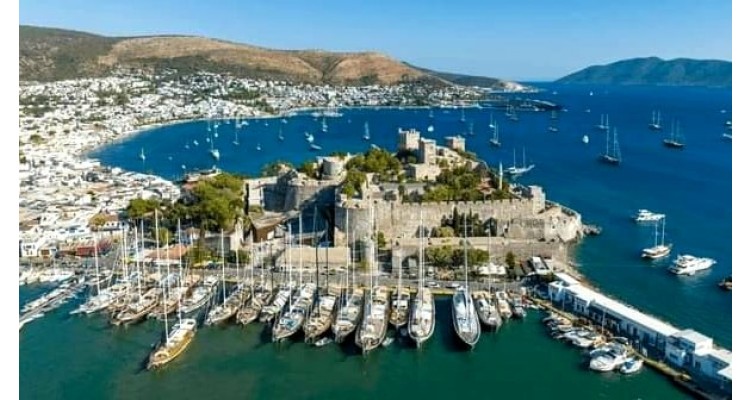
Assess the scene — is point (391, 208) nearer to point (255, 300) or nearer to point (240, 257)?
point (240, 257)

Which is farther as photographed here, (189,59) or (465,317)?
(189,59)

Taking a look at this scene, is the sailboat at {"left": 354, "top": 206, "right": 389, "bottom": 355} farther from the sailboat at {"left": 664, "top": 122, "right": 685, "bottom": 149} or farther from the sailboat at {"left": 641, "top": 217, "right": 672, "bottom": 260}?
the sailboat at {"left": 664, "top": 122, "right": 685, "bottom": 149}

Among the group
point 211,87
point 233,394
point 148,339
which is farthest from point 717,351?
point 211,87

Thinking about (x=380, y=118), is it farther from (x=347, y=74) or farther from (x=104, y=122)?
(x=347, y=74)

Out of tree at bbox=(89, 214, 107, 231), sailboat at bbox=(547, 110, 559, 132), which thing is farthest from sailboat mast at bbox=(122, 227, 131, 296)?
sailboat at bbox=(547, 110, 559, 132)

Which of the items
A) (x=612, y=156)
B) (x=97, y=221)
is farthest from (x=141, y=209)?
(x=612, y=156)

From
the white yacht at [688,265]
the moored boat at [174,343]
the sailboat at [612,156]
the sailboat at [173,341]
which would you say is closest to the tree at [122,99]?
the sailboat at [612,156]

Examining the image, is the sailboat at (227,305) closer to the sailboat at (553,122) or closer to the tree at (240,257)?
the tree at (240,257)
